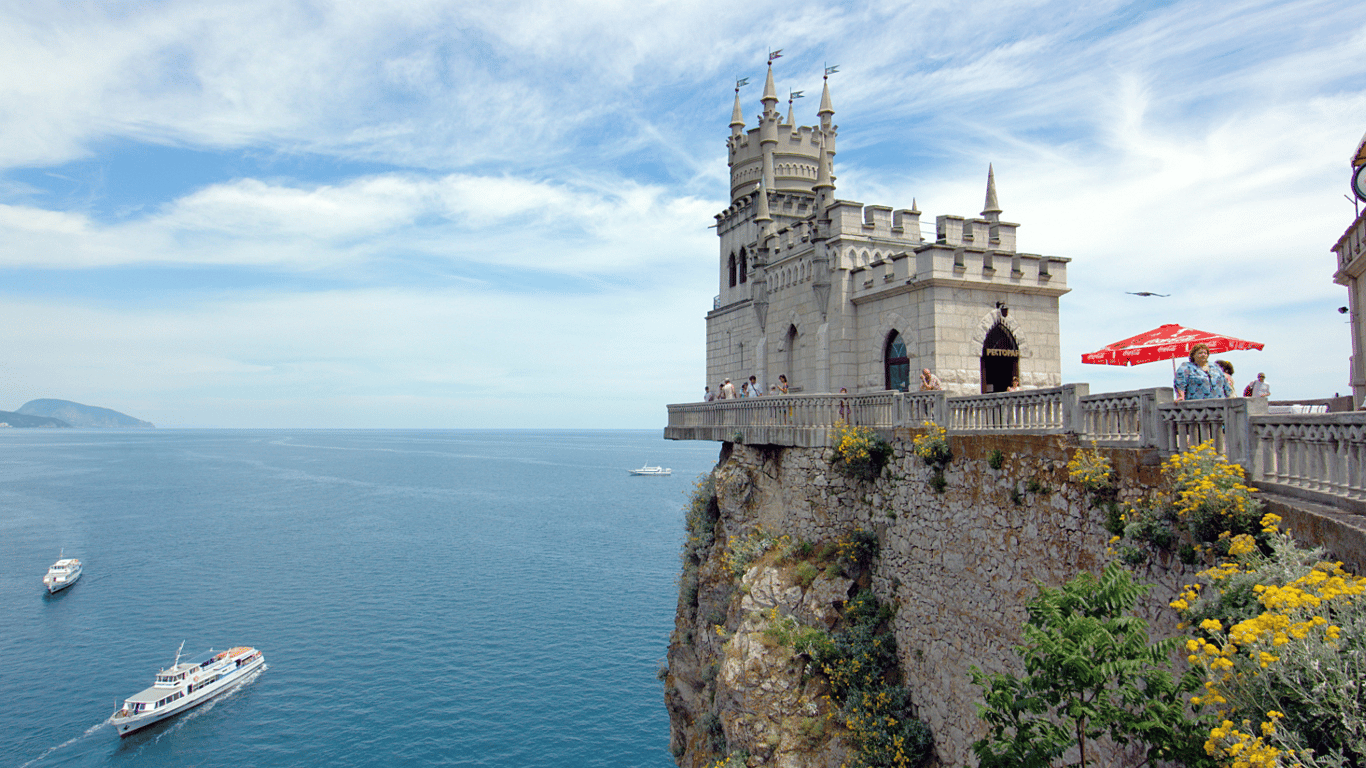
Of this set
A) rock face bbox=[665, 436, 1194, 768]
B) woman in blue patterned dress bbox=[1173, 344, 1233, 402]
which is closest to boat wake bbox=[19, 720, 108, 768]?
rock face bbox=[665, 436, 1194, 768]

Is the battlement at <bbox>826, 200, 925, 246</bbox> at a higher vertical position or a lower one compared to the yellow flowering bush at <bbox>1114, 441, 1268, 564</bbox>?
higher

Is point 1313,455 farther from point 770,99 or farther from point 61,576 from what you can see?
point 61,576

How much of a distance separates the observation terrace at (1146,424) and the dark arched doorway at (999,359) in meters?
4.00

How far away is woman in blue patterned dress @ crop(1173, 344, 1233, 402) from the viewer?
10336 millimetres

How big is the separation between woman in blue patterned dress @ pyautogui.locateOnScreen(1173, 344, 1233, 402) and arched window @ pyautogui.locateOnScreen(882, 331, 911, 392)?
9.32 metres

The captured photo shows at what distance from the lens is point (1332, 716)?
17.9 ft

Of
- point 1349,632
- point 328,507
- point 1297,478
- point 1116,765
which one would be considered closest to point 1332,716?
point 1349,632

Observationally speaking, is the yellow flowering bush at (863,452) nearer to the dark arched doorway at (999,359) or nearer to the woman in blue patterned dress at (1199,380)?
the dark arched doorway at (999,359)

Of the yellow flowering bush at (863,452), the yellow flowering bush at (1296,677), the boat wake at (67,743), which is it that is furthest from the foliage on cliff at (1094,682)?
the boat wake at (67,743)

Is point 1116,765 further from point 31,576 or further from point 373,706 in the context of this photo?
point 31,576

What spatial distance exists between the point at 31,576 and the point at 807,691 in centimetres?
6646

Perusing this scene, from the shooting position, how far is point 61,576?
2056 inches

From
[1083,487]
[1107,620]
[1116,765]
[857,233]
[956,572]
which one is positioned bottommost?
[1116,765]

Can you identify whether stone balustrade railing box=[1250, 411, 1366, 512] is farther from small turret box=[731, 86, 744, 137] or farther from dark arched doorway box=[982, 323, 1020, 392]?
small turret box=[731, 86, 744, 137]
